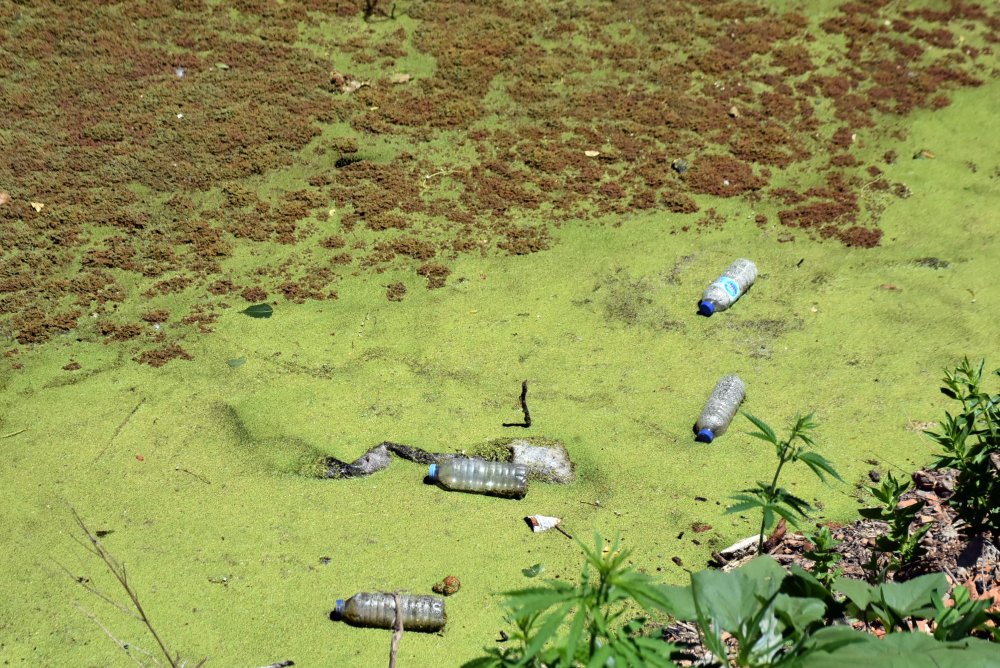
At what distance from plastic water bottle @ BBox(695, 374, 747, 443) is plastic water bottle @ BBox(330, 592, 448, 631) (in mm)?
1274

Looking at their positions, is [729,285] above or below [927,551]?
above

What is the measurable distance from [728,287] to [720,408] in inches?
31.2

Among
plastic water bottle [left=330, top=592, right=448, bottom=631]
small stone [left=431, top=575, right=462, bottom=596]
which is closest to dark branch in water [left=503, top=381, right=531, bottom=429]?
small stone [left=431, top=575, right=462, bottom=596]

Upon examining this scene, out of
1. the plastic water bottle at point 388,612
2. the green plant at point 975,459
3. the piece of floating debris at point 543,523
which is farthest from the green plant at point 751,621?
the piece of floating debris at point 543,523

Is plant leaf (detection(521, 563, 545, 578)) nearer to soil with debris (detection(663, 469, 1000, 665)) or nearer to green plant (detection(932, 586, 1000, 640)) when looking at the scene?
soil with debris (detection(663, 469, 1000, 665))

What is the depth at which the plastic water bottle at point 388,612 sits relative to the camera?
112 inches

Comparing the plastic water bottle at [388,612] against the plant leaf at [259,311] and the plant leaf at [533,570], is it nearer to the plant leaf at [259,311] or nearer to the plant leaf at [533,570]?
the plant leaf at [533,570]

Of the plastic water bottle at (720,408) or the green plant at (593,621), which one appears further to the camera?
the plastic water bottle at (720,408)

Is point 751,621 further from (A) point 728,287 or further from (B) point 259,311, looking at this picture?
(B) point 259,311

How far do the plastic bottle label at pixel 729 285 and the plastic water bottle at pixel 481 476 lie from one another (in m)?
1.42

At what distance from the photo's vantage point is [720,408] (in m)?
3.66

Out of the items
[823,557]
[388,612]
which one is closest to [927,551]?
[823,557]

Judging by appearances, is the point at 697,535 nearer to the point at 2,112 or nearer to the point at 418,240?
the point at 418,240

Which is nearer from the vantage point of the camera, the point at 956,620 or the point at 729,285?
the point at 956,620
